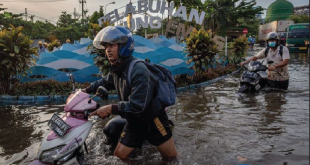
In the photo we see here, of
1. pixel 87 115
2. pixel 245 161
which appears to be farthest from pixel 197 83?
pixel 87 115

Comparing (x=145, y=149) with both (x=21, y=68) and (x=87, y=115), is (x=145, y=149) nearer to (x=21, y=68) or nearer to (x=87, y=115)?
(x=87, y=115)

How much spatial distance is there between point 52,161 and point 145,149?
1855 mm

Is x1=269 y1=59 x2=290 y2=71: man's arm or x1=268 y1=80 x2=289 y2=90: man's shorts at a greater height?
x1=269 y1=59 x2=290 y2=71: man's arm

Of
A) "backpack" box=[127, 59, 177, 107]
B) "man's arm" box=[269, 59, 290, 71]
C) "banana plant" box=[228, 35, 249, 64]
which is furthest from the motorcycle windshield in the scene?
"banana plant" box=[228, 35, 249, 64]

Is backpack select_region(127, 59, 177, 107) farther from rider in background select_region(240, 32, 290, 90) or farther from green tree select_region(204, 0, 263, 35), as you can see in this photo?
green tree select_region(204, 0, 263, 35)

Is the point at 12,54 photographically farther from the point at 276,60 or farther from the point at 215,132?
the point at 276,60

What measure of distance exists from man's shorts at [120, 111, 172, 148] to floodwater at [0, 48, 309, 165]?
347 mm

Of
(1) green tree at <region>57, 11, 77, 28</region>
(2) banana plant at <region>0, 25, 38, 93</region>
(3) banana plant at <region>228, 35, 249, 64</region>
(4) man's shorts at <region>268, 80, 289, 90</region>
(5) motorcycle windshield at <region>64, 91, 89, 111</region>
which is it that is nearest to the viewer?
(5) motorcycle windshield at <region>64, 91, 89, 111</region>

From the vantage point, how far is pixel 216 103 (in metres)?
7.26

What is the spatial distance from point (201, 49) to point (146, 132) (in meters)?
7.68

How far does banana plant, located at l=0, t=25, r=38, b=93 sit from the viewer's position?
8.23 m

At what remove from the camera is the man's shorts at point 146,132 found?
304cm

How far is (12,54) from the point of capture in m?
8.09

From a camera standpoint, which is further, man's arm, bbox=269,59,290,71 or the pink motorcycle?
man's arm, bbox=269,59,290,71
